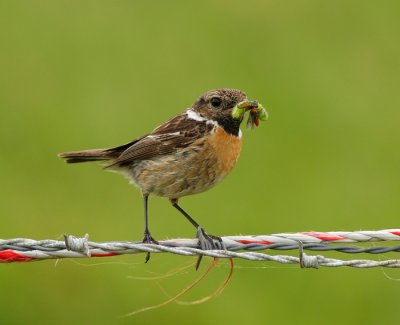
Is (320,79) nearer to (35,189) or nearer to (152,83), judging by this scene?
(152,83)

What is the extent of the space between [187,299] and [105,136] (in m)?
3.39

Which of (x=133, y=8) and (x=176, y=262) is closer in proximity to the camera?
(x=176, y=262)

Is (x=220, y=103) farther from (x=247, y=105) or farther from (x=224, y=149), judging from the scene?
(x=247, y=105)

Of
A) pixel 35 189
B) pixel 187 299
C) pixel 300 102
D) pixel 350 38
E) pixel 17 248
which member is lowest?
pixel 17 248

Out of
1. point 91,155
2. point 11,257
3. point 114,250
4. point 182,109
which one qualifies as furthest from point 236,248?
point 182,109

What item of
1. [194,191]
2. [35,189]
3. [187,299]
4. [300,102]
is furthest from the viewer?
[300,102]

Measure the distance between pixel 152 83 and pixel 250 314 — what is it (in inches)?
184

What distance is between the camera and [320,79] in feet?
51.0

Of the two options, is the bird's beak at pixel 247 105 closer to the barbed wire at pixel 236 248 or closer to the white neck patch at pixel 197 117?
the white neck patch at pixel 197 117

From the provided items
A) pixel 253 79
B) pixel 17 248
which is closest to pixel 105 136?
pixel 253 79

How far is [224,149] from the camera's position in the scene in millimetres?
8023

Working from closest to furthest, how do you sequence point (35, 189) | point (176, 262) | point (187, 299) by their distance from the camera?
point (187, 299) → point (176, 262) → point (35, 189)

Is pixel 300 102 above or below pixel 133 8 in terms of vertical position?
below

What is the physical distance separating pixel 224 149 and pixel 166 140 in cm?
43
